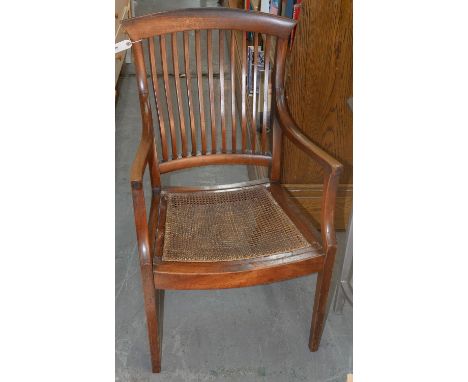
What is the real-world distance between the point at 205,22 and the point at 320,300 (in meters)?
0.86

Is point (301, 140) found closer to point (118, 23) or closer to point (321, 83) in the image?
point (321, 83)

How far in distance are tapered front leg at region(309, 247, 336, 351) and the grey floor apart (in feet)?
0.20

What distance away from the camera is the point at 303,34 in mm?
1714

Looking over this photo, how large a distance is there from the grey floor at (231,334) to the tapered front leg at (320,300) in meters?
0.06

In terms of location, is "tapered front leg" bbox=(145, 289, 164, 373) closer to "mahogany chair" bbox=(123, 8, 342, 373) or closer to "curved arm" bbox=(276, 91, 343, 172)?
"mahogany chair" bbox=(123, 8, 342, 373)

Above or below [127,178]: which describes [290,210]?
above

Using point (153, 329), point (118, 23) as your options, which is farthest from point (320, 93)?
point (118, 23)

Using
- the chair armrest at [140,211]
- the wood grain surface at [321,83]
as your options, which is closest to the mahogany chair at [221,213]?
the chair armrest at [140,211]

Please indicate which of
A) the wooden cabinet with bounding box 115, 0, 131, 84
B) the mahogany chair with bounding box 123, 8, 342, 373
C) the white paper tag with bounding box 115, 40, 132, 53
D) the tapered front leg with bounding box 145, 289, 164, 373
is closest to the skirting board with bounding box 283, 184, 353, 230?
the mahogany chair with bounding box 123, 8, 342, 373

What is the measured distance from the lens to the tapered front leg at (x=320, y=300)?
51.4 inches

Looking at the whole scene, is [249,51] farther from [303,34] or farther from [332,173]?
[332,173]

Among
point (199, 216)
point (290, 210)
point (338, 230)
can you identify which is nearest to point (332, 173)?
point (290, 210)
